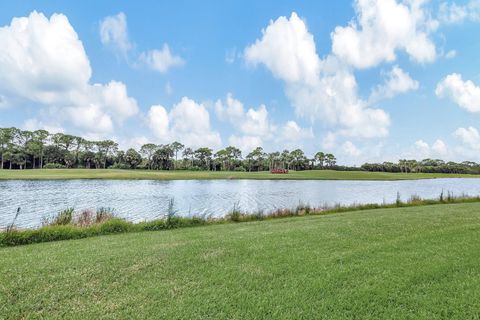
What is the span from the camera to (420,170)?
127125mm

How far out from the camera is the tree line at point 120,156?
90188mm

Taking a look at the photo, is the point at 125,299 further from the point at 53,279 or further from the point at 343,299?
the point at 343,299

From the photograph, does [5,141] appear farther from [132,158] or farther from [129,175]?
[129,175]

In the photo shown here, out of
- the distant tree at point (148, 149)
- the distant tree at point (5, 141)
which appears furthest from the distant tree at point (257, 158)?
the distant tree at point (5, 141)

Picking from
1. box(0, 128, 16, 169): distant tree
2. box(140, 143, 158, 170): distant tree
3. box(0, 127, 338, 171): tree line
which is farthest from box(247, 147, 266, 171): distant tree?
box(0, 128, 16, 169): distant tree

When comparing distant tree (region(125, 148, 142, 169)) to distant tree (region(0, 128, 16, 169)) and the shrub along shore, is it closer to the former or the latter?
distant tree (region(0, 128, 16, 169))

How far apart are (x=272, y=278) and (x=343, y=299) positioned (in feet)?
3.96

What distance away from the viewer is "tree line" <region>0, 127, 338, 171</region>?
3551 inches

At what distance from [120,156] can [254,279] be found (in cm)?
11718

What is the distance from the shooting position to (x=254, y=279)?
4.54 metres

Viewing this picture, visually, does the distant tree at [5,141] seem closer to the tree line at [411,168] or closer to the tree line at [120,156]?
the tree line at [120,156]

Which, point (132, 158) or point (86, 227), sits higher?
point (132, 158)

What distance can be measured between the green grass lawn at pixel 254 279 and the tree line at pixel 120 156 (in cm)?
10202

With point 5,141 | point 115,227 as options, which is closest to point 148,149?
point 5,141
